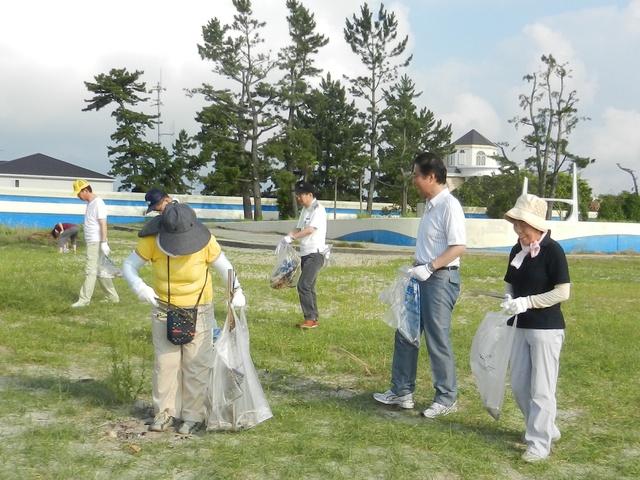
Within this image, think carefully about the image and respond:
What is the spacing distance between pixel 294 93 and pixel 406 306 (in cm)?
3717

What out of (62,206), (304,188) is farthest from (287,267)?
(62,206)

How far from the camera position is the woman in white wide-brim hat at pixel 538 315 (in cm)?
422

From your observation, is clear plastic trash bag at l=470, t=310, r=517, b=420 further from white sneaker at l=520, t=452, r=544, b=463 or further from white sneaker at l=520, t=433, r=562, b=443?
white sneaker at l=520, t=452, r=544, b=463

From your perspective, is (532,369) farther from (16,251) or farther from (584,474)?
(16,251)

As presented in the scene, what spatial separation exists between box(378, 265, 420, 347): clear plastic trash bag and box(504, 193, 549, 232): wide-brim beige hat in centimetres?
94

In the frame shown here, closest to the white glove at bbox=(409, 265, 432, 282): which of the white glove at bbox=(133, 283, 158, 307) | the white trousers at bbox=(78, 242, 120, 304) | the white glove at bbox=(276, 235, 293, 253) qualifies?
the white glove at bbox=(133, 283, 158, 307)

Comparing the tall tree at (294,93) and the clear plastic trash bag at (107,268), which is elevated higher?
the tall tree at (294,93)

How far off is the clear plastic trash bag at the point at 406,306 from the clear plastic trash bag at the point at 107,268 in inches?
182

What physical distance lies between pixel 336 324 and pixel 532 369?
13.7ft

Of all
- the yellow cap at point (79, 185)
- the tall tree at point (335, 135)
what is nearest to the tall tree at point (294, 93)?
the tall tree at point (335, 135)

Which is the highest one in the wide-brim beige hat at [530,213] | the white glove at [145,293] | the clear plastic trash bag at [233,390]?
the wide-brim beige hat at [530,213]

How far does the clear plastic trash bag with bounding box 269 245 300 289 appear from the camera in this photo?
26.0 ft

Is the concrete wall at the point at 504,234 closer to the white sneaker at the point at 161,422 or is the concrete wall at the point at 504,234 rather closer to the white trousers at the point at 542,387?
the white trousers at the point at 542,387

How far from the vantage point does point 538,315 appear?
4.29 m
